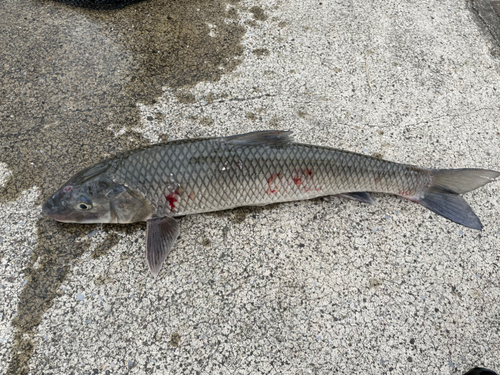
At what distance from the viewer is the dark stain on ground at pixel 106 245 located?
2465mm

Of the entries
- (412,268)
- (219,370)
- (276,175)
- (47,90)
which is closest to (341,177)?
(276,175)

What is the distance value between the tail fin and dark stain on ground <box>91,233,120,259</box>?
2356mm

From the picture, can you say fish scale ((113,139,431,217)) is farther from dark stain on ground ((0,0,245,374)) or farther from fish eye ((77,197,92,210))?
dark stain on ground ((0,0,245,374))

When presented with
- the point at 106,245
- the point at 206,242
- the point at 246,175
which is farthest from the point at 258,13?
the point at 106,245

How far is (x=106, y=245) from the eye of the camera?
2.51 m

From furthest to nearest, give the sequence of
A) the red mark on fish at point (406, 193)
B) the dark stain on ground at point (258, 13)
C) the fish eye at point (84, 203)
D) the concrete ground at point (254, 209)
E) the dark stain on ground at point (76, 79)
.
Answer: the dark stain on ground at point (258, 13)
the red mark on fish at point (406, 193)
the dark stain on ground at point (76, 79)
the fish eye at point (84, 203)
the concrete ground at point (254, 209)

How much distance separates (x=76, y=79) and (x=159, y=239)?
1.99 meters

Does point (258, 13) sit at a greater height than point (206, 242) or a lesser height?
greater

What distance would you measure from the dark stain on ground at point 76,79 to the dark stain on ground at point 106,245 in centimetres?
2

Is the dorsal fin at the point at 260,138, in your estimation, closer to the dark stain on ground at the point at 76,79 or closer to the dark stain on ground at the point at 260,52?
the dark stain on ground at the point at 76,79

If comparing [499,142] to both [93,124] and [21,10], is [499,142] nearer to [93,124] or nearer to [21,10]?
[93,124]

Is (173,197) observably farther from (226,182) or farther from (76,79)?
(76,79)

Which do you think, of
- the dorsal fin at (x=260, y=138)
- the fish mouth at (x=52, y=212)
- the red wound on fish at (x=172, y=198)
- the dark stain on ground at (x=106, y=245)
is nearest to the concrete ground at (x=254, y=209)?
the dark stain on ground at (x=106, y=245)

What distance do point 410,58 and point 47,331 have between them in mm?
4179
